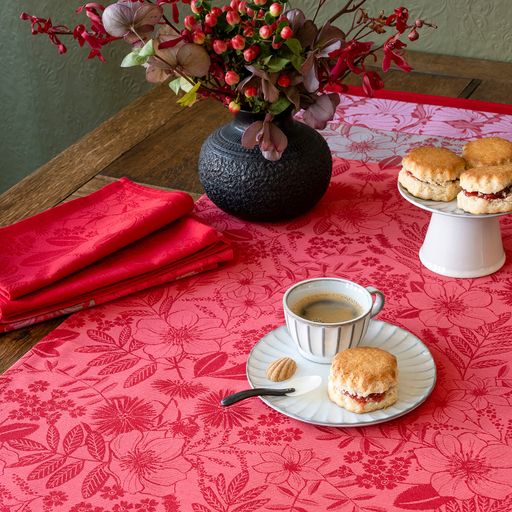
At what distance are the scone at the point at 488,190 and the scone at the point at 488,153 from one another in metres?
0.04

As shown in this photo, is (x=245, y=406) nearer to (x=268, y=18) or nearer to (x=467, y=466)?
(x=467, y=466)

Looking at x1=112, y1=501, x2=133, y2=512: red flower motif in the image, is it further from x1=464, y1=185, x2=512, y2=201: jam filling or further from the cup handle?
x1=464, y1=185, x2=512, y2=201: jam filling

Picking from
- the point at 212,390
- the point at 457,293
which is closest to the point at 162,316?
the point at 212,390

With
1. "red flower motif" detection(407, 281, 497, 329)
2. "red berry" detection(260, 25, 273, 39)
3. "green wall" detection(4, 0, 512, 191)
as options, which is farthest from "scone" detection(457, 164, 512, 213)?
"green wall" detection(4, 0, 512, 191)

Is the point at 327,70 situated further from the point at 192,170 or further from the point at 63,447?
the point at 63,447

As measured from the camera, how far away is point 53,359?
1.04 metres

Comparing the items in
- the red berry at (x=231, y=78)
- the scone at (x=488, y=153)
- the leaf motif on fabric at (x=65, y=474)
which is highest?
the red berry at (x=231, y=78)

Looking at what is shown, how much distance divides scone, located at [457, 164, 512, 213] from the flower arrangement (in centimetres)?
17

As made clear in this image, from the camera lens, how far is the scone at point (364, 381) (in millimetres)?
898

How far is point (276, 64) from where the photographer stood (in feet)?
3.77

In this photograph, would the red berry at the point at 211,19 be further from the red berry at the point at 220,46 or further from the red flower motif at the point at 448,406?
the red flower motif at the point at 448,406

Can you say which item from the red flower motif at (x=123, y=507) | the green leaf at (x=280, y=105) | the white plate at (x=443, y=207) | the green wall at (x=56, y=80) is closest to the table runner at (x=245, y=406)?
the red flower motif at (x=123, y=507)

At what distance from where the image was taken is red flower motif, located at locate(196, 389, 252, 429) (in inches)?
36.3

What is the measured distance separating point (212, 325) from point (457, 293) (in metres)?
0.34
